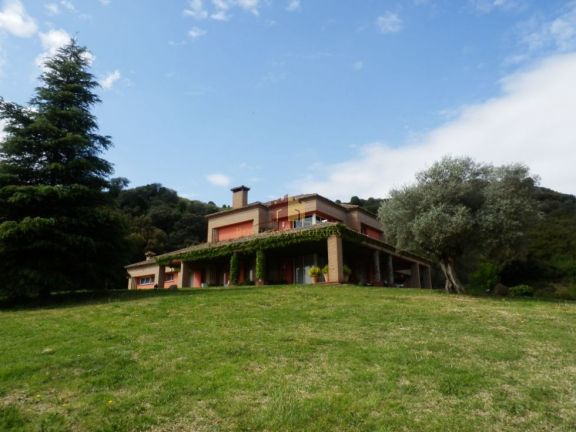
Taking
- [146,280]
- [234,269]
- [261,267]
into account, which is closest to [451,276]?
[261,267]

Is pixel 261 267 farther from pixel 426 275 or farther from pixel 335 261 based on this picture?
pixel 426 275

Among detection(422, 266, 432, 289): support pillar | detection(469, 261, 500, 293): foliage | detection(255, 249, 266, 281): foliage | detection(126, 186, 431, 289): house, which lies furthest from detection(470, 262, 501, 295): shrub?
detection(255, 249, 266, 281): foliage

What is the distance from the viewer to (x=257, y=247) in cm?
3094

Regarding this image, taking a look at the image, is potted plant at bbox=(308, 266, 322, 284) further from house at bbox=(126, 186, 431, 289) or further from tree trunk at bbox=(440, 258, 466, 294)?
tree trunk at bbox=(440, 258, 466, 294)

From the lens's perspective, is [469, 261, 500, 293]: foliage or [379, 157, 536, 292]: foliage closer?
[379, 157, 536, 292]: foliage

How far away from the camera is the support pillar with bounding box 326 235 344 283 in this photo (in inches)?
1061

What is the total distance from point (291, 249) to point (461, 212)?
489 inches

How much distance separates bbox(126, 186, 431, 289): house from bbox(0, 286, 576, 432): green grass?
13.3 meters

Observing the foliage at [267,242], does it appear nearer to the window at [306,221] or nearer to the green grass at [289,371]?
the window at [306,221]

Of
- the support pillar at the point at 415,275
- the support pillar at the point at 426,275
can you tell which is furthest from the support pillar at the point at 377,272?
the support pillar at the point at 426,275

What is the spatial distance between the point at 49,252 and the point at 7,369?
1244 centimetres

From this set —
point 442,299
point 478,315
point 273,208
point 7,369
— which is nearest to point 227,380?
point 7,369

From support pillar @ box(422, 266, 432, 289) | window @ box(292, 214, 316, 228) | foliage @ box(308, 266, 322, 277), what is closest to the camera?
foliage @ box(308, 266, 322, 277)

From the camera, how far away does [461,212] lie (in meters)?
22.0
